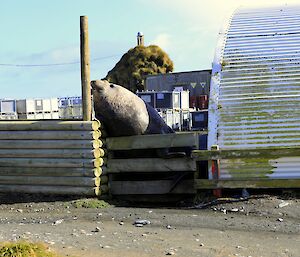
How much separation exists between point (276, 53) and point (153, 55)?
29.8 meters

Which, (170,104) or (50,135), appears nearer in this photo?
(50,135)

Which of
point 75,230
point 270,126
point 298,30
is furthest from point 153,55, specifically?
point 75,230

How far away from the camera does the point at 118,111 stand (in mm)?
10117

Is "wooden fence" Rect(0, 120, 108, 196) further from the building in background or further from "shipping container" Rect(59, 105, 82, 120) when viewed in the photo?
"shipping container" Rect(59, 105, 82, 120)

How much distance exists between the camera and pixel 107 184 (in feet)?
32.8

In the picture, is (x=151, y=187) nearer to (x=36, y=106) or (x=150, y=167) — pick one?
(x=150, y=167)

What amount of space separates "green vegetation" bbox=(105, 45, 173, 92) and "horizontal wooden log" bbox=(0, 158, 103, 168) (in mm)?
29041

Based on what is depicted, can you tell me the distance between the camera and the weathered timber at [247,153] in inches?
361

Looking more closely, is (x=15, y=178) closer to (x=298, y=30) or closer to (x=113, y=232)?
(x=113, y=232)

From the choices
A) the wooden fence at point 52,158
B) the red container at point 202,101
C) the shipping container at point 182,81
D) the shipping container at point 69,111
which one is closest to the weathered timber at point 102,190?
the wooden fence at point 52,158

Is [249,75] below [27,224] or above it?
above

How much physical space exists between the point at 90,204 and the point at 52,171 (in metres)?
1.01

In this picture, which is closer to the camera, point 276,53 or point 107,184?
point 107,184

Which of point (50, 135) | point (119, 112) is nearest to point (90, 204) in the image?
point (50, 135)
